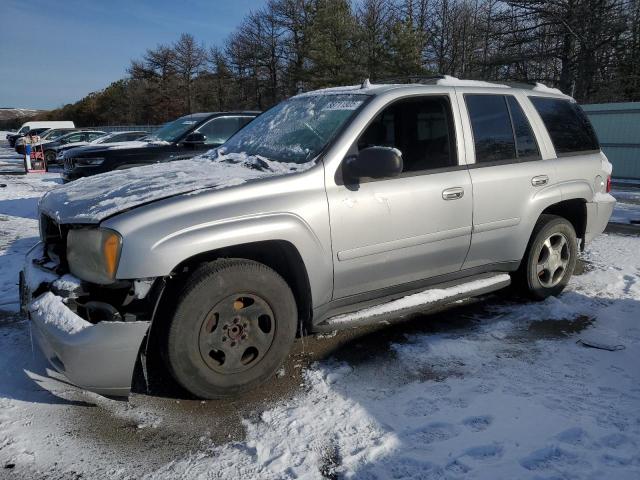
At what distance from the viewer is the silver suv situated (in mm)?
2668

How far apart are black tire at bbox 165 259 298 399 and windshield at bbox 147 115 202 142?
6.17 meters

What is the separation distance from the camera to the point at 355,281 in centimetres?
335

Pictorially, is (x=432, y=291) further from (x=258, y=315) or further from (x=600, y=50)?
(x=600, y=50)

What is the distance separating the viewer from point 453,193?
144 inches

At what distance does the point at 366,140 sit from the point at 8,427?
2.70 m

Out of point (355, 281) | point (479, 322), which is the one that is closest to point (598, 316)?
point (479, 322)

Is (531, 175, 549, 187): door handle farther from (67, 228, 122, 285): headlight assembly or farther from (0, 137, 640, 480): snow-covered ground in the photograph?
(67, 228, 122, 285): headlight assembly

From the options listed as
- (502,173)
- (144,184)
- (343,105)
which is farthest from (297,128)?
(502,173)

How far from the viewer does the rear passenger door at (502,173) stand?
3.87 metres

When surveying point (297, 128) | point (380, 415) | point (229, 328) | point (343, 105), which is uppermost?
point (343, 105)

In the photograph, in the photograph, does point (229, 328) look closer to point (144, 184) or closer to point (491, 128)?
point (144, 184)

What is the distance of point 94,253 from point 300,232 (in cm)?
114

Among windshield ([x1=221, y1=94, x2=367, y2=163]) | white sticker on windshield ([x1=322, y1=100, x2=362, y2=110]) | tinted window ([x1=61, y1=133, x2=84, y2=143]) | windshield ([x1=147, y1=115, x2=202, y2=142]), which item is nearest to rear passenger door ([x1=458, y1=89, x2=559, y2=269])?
white sticker on windshield ([x1=322, y1=100, x2=362, y2=110])

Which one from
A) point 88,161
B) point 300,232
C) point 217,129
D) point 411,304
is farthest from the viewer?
point 217,129
